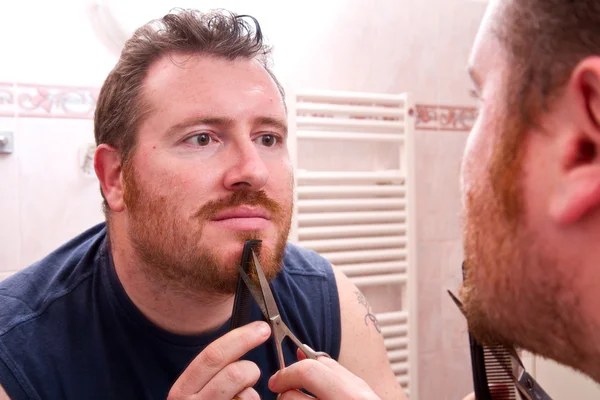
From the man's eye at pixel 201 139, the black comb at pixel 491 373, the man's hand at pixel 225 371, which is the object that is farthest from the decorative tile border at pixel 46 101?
the black comb at pixel 491 373

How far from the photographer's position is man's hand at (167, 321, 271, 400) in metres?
0.73

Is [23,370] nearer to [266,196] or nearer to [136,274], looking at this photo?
[136,274]

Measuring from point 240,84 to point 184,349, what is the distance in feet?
1.76

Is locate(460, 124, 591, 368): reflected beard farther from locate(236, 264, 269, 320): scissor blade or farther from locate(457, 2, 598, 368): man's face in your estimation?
locate(236, 264, 269, 320): scissor blade

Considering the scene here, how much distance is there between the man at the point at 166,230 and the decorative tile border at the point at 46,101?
1.56 ft

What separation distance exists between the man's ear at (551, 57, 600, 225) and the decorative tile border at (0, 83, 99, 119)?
1.40 meters

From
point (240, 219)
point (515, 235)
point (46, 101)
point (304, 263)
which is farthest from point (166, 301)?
point (46, 101)

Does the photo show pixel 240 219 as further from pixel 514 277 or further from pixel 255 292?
pixel 514 277

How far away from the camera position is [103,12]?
1476 mm

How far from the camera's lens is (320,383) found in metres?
0.68

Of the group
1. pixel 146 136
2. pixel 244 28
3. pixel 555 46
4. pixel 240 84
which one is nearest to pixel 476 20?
pixel 244 28

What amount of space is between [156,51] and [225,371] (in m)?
0.65

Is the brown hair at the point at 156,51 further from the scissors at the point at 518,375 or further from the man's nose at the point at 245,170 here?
the scissors at the point at 518,375

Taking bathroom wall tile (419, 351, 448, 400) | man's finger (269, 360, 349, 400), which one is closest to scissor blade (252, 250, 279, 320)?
man's finger (269, 360, 349, 400)
